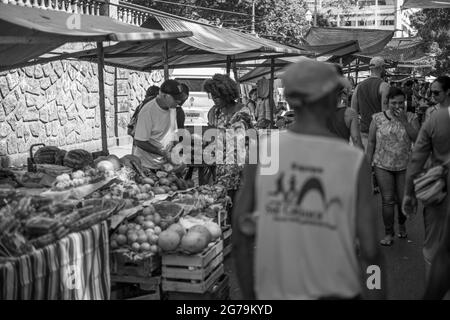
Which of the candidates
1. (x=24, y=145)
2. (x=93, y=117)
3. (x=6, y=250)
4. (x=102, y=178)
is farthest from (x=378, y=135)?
(x=93, y=117)

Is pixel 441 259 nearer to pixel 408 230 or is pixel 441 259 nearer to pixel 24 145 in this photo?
pixel 408 230

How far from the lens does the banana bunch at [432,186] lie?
422 cm

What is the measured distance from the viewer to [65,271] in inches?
164

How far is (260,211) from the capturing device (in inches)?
102

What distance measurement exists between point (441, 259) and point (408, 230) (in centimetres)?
490

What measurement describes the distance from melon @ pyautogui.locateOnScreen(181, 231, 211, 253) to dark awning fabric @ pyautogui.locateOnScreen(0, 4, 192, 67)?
191 cm

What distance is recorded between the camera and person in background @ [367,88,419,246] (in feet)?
22.8

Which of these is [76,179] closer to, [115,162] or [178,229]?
[115,162]

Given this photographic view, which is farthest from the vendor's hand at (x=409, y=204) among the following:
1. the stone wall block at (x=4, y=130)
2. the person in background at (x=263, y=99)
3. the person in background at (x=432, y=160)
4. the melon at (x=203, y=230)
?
the person in background at (x=263, y=99)

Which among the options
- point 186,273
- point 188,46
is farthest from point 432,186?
point 188,46

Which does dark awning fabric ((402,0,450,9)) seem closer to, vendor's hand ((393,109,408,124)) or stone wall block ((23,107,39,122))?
vendor's hand ((393,109,408,124))

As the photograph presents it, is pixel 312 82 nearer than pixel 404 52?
Yes

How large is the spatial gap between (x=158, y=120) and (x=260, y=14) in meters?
28.5

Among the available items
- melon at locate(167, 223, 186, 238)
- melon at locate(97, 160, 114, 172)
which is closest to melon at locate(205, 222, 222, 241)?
melon at locate(167, 223, 186, 238)
